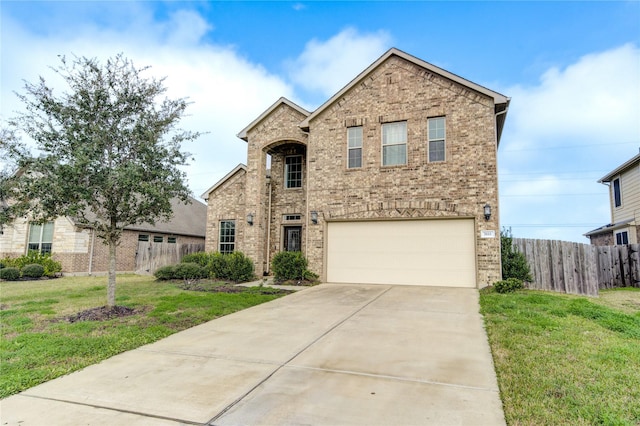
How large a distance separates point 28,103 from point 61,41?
2026 mm

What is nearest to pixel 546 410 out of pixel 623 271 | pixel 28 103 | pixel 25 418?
pixel 25 418

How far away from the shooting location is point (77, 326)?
21.4 ft

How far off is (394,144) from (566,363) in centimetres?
957

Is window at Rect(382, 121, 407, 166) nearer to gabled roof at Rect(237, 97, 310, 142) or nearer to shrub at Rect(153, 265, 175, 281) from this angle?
gabled roof at Rect(237, 97, 310, 142)

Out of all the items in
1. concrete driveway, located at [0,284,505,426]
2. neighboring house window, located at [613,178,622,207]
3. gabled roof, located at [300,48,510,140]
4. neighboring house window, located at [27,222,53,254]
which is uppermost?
gabled roof, located at [300,48,510,140]

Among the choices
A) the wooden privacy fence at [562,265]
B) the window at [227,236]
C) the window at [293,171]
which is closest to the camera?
the wooden privacy fence at [562,265]

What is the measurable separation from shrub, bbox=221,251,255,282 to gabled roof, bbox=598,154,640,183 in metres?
18.6

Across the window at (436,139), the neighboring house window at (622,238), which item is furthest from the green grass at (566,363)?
the neighboring house window at (622,238)

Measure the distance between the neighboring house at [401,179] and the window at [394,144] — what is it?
36 millimetres

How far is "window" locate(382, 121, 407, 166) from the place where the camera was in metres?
12.9

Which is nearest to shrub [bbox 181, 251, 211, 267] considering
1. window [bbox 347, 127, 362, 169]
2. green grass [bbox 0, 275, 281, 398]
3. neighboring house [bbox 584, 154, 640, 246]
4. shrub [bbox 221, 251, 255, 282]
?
shrub [bbox 221, 251, 255, 282]

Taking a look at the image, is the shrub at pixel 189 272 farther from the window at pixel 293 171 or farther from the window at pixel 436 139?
the window at pixel 436 139

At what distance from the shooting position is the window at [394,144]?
1291 cm

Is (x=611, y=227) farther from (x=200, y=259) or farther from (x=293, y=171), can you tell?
(x=200, y=259)
